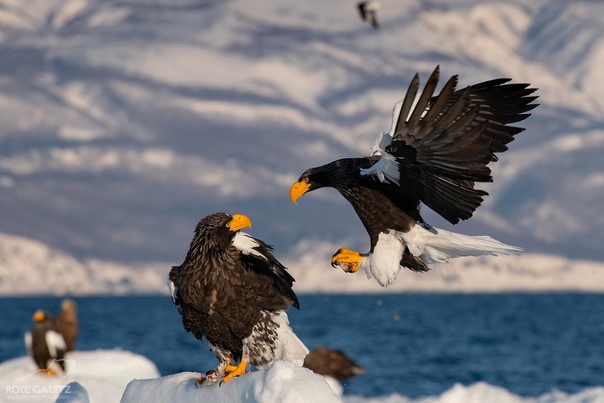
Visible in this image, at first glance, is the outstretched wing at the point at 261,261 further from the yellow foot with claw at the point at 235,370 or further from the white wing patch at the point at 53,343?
the white wing patch at the point at 53,343

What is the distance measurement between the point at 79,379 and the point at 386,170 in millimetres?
4431

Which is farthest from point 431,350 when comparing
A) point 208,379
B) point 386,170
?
point 208,379

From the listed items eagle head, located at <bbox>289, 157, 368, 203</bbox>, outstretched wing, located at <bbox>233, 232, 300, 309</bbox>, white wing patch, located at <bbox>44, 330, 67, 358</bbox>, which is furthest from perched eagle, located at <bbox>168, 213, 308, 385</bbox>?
white wing patch, located at <bbox>44, 330, 67, 358</bbox>

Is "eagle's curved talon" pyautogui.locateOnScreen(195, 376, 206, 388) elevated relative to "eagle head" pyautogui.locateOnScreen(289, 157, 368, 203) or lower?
lower

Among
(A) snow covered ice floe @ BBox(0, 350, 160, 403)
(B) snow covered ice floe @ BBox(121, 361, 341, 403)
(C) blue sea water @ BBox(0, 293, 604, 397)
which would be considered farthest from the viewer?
(C) blue sea water @ BBox(0, 293, 604, 397)

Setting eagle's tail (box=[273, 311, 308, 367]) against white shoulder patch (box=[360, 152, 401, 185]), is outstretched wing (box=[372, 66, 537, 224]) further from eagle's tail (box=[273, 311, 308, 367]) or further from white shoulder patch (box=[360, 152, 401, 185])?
eagle's tail (box=[273, 311, 308, 367])

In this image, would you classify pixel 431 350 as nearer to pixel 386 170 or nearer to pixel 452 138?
pixel 386 170

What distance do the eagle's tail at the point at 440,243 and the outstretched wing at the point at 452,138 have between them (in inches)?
18.9

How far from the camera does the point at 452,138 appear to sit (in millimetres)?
7809

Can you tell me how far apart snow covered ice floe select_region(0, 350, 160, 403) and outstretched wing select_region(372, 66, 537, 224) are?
2965 mm

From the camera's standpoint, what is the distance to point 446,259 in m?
9.04

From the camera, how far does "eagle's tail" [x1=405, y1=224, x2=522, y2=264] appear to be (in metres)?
8.79

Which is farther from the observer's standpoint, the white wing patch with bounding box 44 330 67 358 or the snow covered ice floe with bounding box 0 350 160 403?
the white wing patch with bounding box 44 330 67 358

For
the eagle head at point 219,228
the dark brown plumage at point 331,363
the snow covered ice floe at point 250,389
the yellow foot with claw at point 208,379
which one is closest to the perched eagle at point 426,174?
the eagle head at point 219,228
